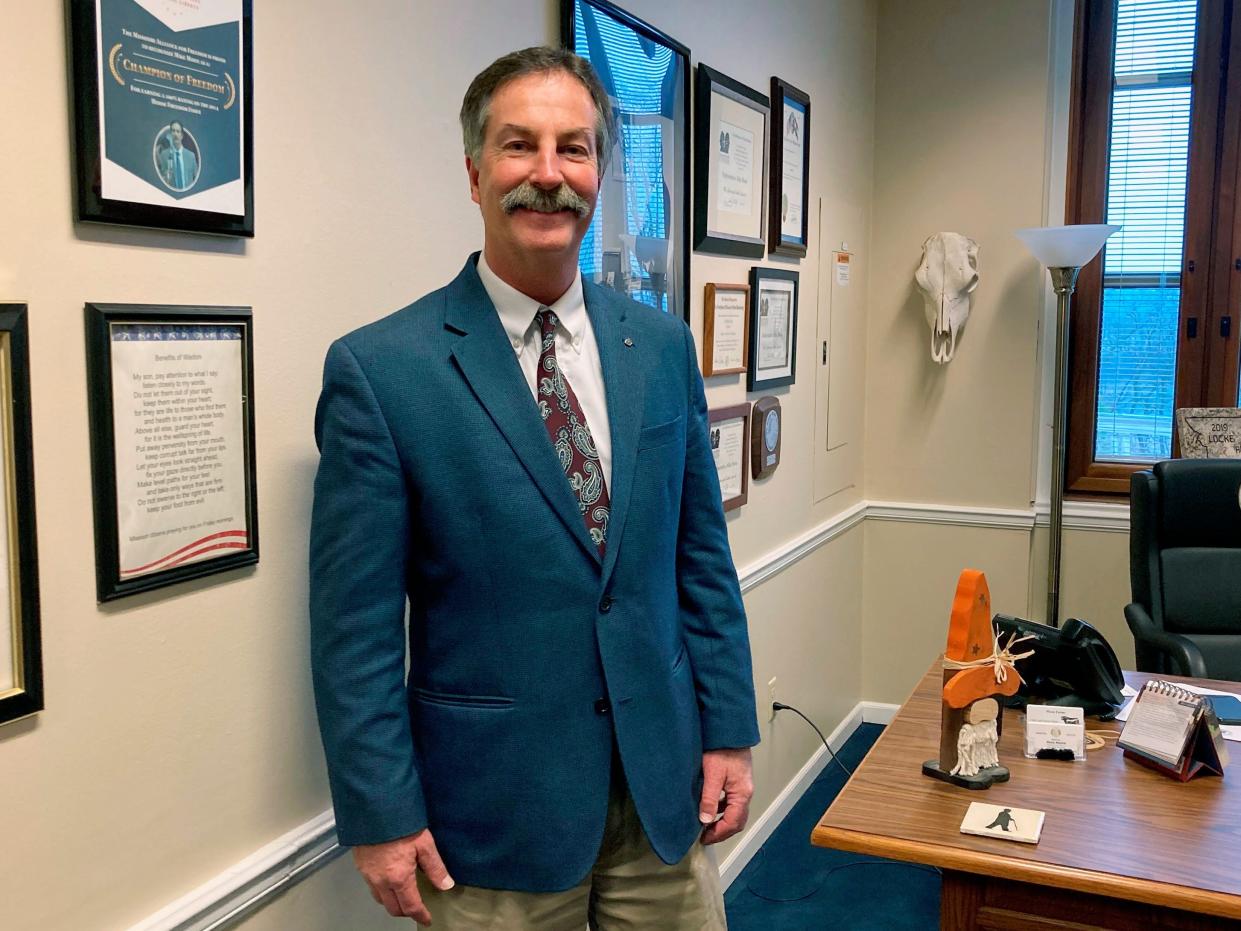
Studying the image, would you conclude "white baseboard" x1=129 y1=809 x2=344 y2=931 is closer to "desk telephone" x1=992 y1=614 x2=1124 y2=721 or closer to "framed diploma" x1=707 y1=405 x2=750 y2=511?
"desk telephone" x1=992 y1=614 x2=1124 y2=721

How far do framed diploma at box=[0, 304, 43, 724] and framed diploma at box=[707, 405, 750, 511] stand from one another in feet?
5.74

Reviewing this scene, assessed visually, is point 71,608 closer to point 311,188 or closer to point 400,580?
point 400,580

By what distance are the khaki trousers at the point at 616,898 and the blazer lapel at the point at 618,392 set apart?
34 centimetres

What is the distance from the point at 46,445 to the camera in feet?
3.60

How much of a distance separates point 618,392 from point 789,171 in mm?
1913

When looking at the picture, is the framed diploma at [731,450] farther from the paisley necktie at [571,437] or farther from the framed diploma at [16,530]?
the framed diploma at [16,530]

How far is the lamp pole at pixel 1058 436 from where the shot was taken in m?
3.59

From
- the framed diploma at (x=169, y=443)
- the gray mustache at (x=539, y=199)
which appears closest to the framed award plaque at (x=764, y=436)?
the gray mustache at (x=539, y=199)

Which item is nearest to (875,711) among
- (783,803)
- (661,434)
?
(783,803)

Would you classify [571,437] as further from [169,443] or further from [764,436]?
[764,436]

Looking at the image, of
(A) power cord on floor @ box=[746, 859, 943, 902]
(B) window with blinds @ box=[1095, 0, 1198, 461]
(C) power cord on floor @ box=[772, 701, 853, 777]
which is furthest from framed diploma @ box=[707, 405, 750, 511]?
(B) window with blinds @ box=[1095, 0, 1198, 461]

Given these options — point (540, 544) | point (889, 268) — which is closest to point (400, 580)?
point (540, 544)

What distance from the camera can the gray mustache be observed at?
4.26 feet

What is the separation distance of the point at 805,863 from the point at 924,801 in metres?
1.57
